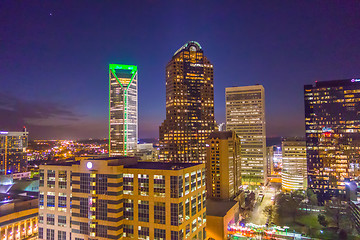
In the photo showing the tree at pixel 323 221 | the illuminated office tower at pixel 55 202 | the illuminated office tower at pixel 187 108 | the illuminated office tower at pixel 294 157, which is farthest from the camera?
the illuminated office tower at pixel 294 157

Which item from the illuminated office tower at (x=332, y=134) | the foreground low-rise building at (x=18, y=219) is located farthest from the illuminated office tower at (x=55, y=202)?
the illuminated office tower at (x=332, y=134)

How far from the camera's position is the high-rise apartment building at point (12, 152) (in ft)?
593

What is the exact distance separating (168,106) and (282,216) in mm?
94846

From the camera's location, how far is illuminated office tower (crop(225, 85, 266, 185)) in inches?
7367

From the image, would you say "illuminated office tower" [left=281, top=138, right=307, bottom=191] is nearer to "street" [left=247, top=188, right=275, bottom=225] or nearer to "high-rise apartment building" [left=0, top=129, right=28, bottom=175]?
"street" [left=247, top=188, right=275, bottom=225]

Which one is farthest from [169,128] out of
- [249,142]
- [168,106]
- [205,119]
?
[249,142]

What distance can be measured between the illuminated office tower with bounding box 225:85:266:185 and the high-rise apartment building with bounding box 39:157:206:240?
12789 centimetres

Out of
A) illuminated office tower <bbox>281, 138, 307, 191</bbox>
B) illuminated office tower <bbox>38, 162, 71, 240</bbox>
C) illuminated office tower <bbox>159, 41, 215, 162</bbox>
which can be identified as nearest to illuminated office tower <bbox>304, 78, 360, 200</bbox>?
illuminated office tower <bbox>281, 138, 307, 191</bbox>

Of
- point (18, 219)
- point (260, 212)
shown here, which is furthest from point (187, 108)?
point (18, 219)

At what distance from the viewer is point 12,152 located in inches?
7323

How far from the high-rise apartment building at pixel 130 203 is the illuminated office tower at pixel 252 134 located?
12789 cm

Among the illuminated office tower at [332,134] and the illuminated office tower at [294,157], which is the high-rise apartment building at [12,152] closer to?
the illuminated office tower at [294,157]

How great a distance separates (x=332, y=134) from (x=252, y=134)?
198 ft

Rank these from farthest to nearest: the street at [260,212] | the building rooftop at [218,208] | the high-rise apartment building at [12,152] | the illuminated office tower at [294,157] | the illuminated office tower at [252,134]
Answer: the illuminated office tower at [252,134] < the high-rise apartment building at [12,152] < the illuminated office tower at [294,157] < the street at [260,212] < the building rooftop at [218,208]
